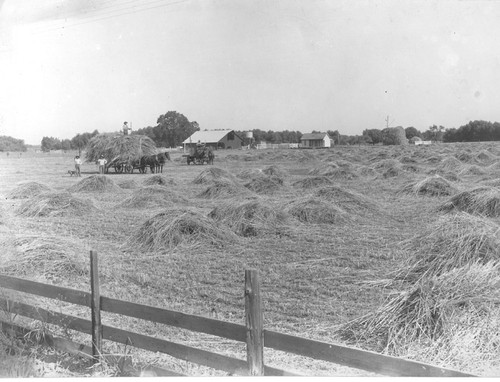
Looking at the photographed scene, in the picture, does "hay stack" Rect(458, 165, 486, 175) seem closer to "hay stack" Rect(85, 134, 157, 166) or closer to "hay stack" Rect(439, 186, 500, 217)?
"hay stack" Rect(439, 186, 500, 217)

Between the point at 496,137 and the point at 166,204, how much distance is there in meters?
31.4

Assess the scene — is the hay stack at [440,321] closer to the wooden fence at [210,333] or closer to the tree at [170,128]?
the wooden fence at [210,333]

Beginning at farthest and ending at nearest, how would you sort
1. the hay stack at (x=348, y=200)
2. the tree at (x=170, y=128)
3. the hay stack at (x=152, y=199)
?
the tree at (x=170, y=128) < the hay stack at (x=152, y=199) < the hay stack at (x=348, y=200)

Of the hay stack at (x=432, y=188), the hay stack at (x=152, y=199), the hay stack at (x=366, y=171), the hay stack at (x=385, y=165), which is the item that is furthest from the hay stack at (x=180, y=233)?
the hay stack at (x=385, y=165)

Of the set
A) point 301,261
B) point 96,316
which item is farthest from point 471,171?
point 96,316

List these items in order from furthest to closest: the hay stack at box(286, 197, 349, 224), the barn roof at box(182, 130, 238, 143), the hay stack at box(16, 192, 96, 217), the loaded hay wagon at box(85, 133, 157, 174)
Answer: the barn roof at box(182, 130, 238, 143) < the loaded hay wagon at box(85, 133, 157, 174) < the hay stack at box(16, 192, 96, 217) < the hay stack at box(286, 197, 349, 224)

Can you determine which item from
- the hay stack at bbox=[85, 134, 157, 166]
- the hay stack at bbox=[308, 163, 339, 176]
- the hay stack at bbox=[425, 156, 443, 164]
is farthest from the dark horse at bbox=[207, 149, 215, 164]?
the hay stack at bbox=[425, 156, 443, 164]

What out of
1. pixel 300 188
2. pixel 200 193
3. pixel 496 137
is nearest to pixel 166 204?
pixel 200 193

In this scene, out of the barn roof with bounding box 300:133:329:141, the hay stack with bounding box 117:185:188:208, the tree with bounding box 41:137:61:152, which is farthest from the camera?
the tree with bounding box 41:137:61:152

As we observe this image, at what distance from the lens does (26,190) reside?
1592cm

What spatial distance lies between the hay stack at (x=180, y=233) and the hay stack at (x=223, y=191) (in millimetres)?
6076

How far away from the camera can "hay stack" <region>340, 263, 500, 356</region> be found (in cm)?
429

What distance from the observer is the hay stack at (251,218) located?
9.80 m

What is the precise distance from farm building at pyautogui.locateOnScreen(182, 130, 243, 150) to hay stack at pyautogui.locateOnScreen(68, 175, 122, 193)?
49.0ft
